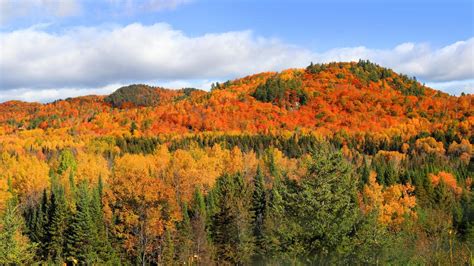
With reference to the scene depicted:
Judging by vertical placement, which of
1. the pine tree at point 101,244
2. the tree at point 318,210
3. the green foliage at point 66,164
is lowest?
the pine tree at point 101,244

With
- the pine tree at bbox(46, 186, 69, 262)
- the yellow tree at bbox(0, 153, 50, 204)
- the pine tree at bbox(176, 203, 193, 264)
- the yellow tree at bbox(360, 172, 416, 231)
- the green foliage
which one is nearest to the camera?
the pine tree at bbox(176, 203, 193, 264)

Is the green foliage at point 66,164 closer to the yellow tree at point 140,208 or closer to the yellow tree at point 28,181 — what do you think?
the yellow tree at point 28,181

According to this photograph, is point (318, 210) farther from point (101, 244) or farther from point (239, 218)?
point (101, 244)

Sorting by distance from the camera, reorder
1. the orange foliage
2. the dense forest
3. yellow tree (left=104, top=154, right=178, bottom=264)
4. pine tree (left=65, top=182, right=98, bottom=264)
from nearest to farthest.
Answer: the dense forest, yellow tree (left=104, top=154, right=178, bottom=264), pine tree (left=65, top=182, right=98, bottom=264), the orange foliage

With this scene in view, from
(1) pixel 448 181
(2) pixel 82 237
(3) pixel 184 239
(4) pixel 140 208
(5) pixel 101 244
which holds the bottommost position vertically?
(5) pixel 101 244

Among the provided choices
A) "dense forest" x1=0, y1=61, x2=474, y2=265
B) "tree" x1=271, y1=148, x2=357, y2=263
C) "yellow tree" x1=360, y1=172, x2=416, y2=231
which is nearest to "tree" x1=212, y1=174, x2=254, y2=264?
"dense forest" x1=0, y1=61, x2=474, y2=265

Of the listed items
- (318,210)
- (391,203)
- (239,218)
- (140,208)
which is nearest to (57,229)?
(140,208)

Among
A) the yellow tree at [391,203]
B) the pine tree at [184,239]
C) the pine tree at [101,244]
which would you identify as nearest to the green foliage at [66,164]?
the pine tree at [101,244]

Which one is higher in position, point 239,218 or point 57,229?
point 239,218

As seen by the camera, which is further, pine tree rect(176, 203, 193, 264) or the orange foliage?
the orange foliage

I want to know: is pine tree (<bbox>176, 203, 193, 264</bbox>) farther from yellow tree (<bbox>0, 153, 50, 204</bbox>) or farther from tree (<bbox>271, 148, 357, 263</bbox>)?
yellow tree (<bbox>0, 153, 50, 204</bbox>)

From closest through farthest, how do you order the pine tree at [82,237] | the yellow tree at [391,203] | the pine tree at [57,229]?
the pine tree at [82,237] < the pine tree at [57,229] < the yellow tree at [391,203]

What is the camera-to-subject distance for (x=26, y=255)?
4088 cm

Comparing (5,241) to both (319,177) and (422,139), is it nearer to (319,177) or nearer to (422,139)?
(319,177)
